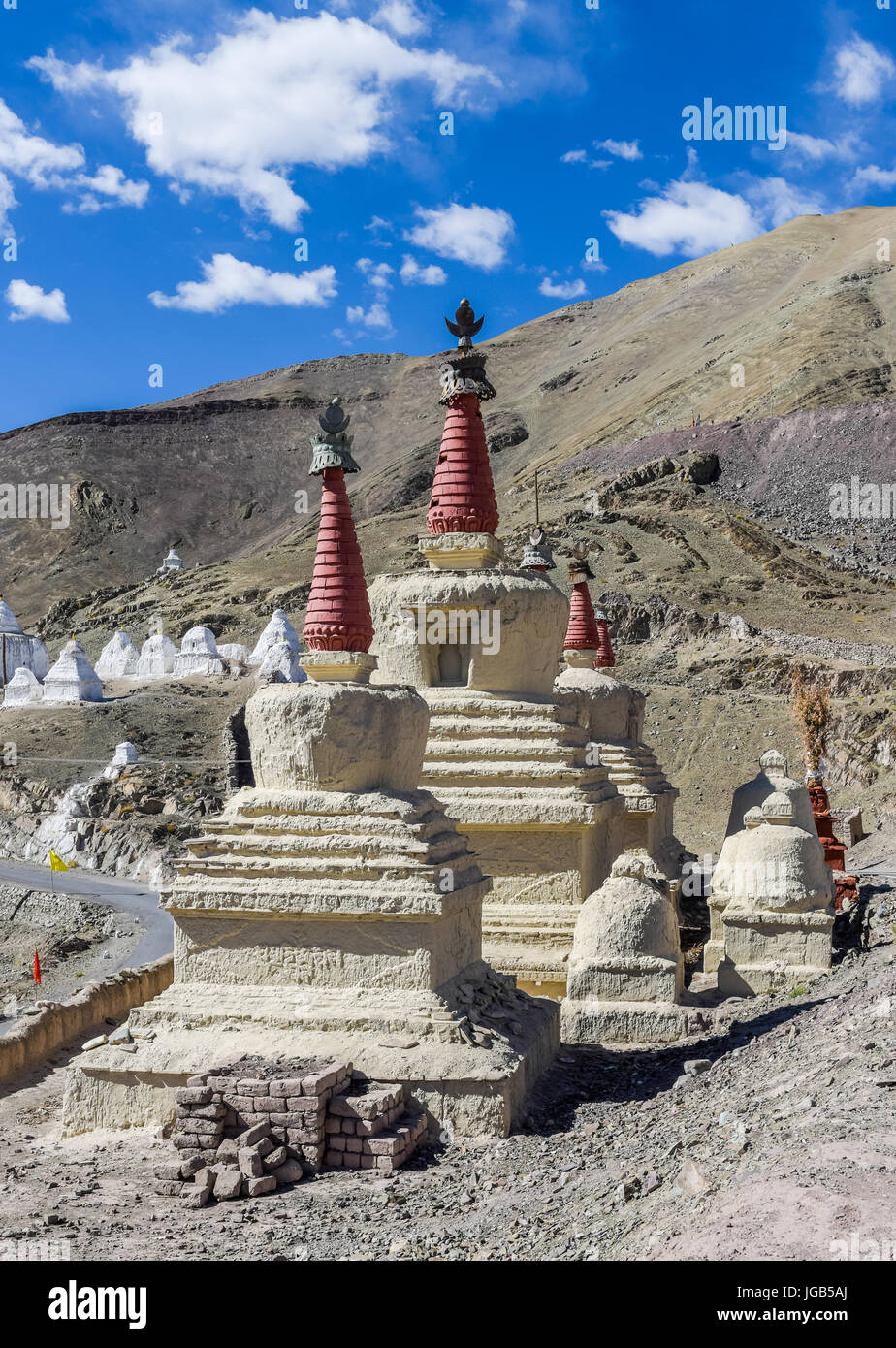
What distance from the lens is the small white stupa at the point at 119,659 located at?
195ft

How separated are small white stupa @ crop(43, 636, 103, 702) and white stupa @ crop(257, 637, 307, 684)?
622cm

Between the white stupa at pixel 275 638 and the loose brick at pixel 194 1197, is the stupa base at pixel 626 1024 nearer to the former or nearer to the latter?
the loose brick at pixel 194 1197

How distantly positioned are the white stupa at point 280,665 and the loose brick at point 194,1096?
121 ft

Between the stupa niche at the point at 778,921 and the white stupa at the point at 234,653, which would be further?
the white stupa at the point at 234,653

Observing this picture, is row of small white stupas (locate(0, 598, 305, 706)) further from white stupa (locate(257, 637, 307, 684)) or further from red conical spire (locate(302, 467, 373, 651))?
red conical spire (locate(302, 467, 373, 651))

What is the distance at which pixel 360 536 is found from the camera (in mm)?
83188

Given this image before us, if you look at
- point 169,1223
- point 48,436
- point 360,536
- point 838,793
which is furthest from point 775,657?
point 48,436

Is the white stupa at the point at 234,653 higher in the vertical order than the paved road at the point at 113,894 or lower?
higher

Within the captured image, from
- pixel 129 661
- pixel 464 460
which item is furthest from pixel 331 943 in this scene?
pixel 129 661

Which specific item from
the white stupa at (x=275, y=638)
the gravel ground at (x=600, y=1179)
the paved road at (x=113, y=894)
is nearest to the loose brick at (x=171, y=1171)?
the gravel ground at (x=600, y=1179)

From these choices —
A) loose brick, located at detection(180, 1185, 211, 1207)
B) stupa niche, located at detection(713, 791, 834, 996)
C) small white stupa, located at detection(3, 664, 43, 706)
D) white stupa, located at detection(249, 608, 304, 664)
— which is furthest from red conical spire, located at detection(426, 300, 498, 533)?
small white stupa, located at detection(3, 664, 43, 706)

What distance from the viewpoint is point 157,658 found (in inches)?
2279

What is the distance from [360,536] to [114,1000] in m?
68.7
